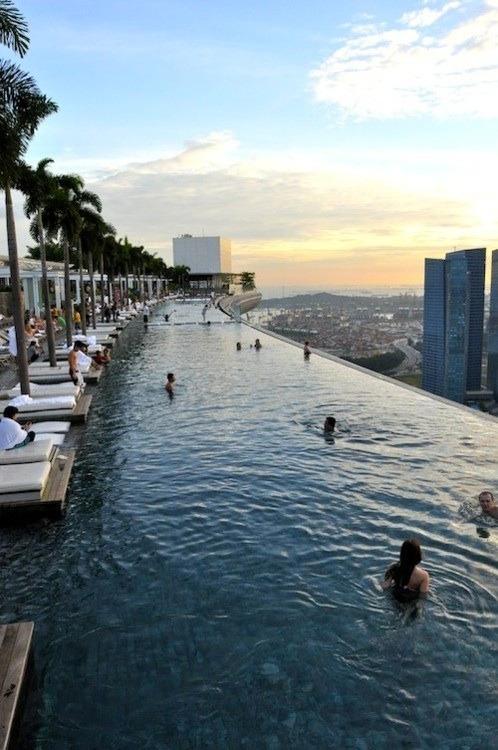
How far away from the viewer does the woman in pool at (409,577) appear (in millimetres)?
6914

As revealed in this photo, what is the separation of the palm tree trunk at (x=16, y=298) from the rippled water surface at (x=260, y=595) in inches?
135

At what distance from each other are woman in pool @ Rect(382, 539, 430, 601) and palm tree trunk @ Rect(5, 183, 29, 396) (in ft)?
40.6

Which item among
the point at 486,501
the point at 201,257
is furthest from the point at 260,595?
the point at 201,257

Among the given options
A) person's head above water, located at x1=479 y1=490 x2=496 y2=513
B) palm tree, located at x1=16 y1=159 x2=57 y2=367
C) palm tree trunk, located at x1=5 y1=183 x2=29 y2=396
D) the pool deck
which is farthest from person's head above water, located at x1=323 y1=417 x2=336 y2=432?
palm tree, located at x1=16 y1=159 x2=57 y2=367

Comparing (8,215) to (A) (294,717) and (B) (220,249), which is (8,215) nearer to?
(A) (294,717)

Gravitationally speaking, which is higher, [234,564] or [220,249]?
[220,249]

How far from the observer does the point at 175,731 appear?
4949 millimetres

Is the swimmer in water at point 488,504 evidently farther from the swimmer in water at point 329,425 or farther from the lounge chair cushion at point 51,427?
the lounge chair cushion at point 51,427

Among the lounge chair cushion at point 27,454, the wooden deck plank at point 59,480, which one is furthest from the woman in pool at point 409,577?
the lounge chair cushion at point 27,454

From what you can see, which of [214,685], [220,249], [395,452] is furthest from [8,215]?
[220,249]

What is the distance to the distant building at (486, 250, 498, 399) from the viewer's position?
77562mm

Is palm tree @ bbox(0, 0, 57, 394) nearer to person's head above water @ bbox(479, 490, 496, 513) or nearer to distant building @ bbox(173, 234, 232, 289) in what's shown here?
person's head above water @ bbox(479, 490, 496, 513)

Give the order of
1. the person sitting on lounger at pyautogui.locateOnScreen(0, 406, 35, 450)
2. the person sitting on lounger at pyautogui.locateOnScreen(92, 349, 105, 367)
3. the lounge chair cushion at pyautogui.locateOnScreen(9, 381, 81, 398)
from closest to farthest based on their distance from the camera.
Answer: the person sitting on lounger at pyautogui.locateOnScreen(0, 406, 35, 450) → the lounge chair cushion at pyautogui.locateOnScreen(9, 381, 81, 398) → the person sitting on lounger at pyautogui.locateOnScreen(92, 349, 105, 367)

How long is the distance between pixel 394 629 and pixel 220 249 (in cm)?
17637
